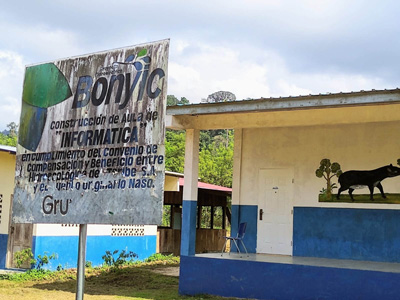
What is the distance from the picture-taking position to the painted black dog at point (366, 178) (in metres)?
10.6

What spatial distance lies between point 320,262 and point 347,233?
1.02m

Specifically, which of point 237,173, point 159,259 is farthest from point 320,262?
point 159,259

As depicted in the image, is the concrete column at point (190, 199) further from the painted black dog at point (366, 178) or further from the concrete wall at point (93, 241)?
the concrete wall at point (93, 241)

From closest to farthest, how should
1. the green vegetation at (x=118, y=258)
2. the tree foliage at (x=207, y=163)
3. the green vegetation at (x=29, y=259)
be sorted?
the green vegetation at (x=29, y=259), the green vegetation at (x=118, y=258), the tree foliage at (x=207, y=163)

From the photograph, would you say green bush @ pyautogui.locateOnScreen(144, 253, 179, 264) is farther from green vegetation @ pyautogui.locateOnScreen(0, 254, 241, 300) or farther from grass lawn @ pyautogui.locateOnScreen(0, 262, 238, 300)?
grass lawn @ pyautogui.locateOnScreen(0, 262, 238, 300)

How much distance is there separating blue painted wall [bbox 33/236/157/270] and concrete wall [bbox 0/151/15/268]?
1.02 meters

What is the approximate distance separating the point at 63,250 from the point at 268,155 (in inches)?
243

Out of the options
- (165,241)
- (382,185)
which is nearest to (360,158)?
(382,185)

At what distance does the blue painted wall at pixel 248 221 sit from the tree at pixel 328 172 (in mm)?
1606

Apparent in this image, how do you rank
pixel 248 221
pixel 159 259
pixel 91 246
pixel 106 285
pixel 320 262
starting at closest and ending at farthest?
pixel 320 262
pixel 248 221
pixel 106 285
pixel 91 246
pixel 159 259

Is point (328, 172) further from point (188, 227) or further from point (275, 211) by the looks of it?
point (188, 227)

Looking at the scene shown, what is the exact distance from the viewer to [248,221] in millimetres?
12156

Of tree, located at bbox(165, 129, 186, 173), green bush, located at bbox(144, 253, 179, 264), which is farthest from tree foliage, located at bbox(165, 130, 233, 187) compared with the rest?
green bush, located at bbox(144, 253, 179, 264)

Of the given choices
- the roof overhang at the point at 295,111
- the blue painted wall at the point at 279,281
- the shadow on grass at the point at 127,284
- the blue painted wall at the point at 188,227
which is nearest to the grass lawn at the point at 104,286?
the shadow on grass at the point at 127,284
